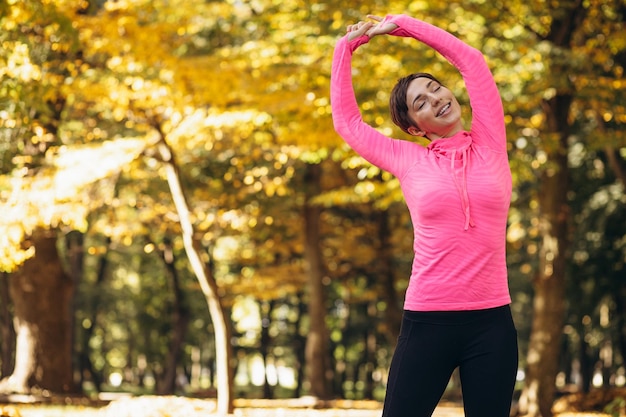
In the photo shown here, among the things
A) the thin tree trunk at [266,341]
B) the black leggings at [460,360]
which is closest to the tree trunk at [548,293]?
the black leggings at [460,360]

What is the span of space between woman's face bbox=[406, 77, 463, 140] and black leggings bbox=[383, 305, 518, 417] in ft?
2.05

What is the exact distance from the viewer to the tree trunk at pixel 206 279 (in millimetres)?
13211

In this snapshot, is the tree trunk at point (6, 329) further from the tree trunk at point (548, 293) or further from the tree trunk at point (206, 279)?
the tree trunk at point (548, 293)

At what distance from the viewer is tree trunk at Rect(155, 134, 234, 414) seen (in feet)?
43.3

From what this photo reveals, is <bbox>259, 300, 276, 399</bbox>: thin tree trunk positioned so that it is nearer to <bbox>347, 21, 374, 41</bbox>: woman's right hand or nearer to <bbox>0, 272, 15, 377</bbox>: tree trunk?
<bbox>0, 272, 15, 377</bbox>: tree trunk

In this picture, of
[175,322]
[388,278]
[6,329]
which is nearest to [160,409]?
[388,278]

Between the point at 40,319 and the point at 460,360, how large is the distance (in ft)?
47.5

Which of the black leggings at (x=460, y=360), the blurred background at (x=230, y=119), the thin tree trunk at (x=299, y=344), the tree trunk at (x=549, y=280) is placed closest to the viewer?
the black leggings at (x=460, y=360)

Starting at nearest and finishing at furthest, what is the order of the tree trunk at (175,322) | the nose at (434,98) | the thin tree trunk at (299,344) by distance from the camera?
the nose at (434,98), the tree trunk at (175,322), the thin tree trunk at (299,344)

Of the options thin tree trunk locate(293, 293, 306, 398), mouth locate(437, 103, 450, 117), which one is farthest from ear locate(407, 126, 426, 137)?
thin tree trunk locate(293, 293, 306, 398)

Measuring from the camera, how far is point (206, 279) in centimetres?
1373

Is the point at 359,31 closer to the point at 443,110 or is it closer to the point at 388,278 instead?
the point at 443,110

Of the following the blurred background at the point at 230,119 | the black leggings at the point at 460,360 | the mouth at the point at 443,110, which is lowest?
the black leggings at the point at 460,360

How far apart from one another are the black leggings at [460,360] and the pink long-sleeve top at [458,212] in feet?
0.16
